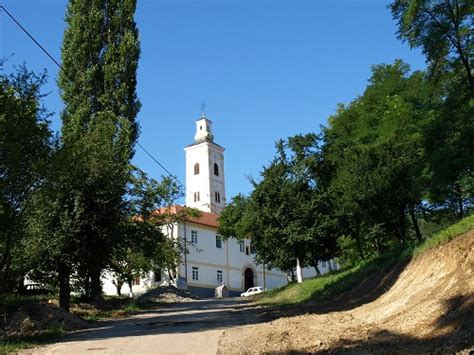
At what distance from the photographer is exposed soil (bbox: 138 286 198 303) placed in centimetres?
4194

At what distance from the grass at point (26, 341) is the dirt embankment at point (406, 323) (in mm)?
4850

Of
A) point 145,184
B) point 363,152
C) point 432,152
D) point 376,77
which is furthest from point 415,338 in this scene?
point 376,77

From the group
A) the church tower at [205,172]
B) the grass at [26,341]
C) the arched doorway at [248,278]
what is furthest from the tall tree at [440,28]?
the church tower at [205,172]

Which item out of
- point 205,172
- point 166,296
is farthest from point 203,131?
point 166,296

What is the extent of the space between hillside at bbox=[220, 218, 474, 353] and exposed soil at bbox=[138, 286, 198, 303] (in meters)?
28.3

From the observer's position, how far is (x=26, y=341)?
1379 cm

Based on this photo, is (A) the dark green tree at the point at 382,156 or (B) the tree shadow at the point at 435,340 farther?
(A) the dark green tree at the point at 382,156

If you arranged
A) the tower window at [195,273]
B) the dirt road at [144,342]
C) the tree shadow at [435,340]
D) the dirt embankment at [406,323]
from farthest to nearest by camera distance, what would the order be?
the tower window at [195,273] → the dirt road at [144,342] → the dirt embankment at [406,323] → the tree shadow at [435,340]

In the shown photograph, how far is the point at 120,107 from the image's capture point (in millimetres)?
30594

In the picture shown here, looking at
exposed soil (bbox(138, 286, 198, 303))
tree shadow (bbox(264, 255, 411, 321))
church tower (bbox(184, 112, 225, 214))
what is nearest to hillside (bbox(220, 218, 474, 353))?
tree shadow (bbox(264, 255, 411, 321))

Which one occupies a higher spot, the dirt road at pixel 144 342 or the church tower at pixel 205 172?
the church tower at pixel 205 172

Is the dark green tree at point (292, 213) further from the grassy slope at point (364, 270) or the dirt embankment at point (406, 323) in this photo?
the dirt embankment at point (406, 323)

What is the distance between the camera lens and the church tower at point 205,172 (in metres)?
97.6

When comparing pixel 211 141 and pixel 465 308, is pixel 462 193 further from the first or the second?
pixel 211 141
